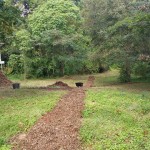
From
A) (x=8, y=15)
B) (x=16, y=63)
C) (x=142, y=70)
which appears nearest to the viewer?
(x=8, y=15)

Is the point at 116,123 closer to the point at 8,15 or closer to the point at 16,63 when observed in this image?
the point at 8,15

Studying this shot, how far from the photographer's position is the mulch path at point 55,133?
7.18m

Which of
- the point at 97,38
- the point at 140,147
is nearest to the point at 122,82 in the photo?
the point at 97,38

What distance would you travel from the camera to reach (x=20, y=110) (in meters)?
9.96

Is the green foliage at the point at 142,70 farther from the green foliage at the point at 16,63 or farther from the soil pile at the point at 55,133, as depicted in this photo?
the soil pile at the point at 55,133

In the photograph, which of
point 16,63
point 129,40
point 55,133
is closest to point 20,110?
point 55,133

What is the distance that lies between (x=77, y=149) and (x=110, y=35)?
1102cm

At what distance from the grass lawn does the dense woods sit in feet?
14.2

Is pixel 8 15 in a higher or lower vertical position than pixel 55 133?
higher

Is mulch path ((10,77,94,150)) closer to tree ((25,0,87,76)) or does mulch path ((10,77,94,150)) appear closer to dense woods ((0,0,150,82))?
dense woods ((0,0,150,82))

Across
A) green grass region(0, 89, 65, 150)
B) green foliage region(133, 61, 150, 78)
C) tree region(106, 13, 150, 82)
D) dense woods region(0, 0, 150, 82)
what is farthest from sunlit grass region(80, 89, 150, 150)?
green foliage region(133, 61, 150, 78)

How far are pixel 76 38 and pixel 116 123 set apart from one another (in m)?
15.0

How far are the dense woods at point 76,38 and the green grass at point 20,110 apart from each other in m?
4.05

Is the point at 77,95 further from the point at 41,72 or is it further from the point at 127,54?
the point at 41,72
